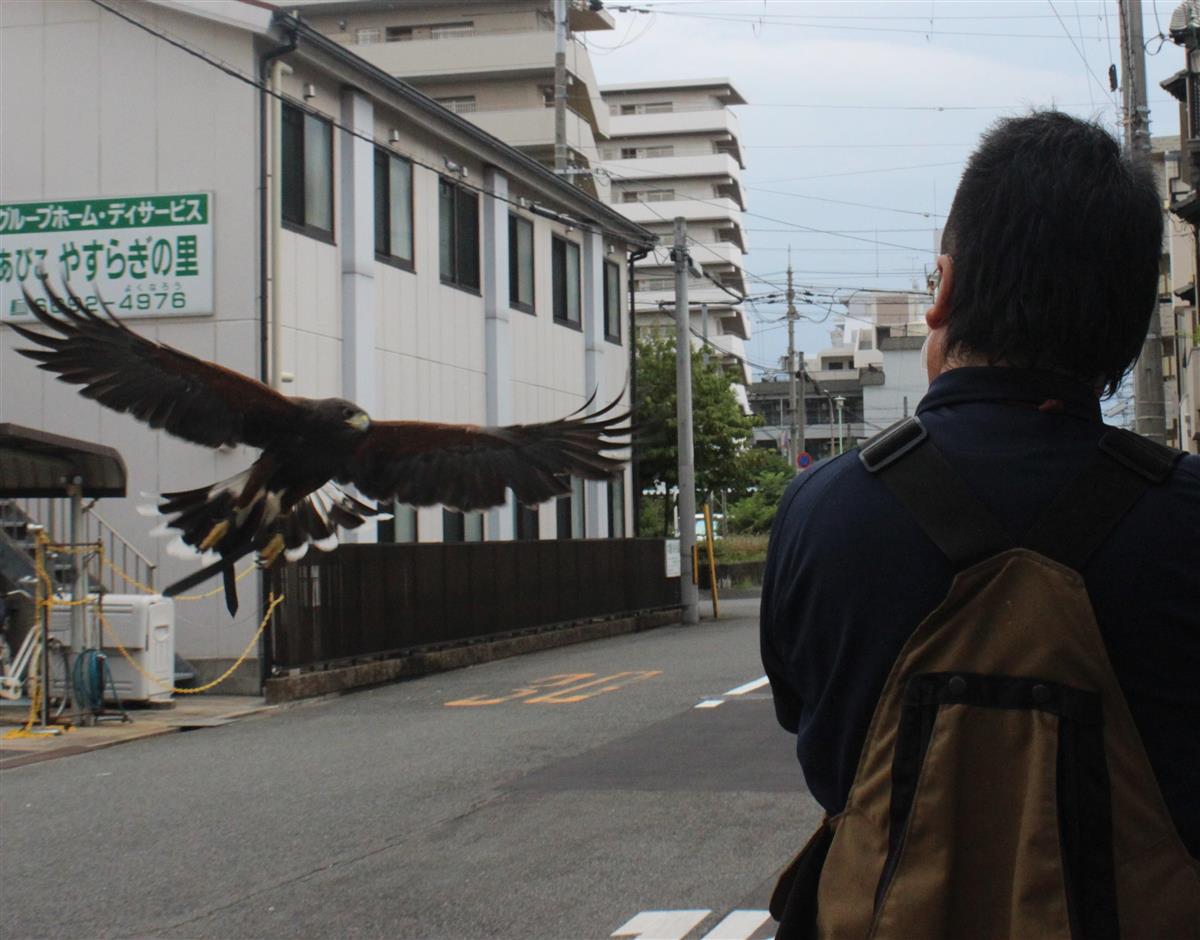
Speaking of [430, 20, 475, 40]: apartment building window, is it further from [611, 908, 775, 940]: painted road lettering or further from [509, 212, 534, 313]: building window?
[611, 908, 775, 940]: painted road lettering

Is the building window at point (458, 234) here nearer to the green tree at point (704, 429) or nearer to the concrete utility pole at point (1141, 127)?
the concrete utility pole at point (1141, 127)

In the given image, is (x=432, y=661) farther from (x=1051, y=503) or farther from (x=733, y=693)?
(x=1051, y=503)

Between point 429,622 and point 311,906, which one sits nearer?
point 311,906

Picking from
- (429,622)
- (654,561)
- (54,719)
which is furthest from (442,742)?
(654,561)

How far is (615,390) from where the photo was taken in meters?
30.9

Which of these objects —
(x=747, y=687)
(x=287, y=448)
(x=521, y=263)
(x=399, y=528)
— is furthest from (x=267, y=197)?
(x=521, y=263)

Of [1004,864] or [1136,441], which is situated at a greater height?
[1136,441]

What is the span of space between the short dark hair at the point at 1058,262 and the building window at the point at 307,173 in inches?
523

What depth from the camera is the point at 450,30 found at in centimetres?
5366

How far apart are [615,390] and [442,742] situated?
19031mm

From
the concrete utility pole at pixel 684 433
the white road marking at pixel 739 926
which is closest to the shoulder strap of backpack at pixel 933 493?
the white road marking at pixel 739 926

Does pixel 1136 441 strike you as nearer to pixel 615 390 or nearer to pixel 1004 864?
pixel 1004 864

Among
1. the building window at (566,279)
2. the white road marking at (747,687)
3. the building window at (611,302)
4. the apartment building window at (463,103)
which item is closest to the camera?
the white road marking at (747,687)

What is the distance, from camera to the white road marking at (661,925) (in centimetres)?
599
